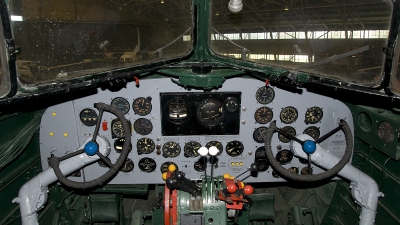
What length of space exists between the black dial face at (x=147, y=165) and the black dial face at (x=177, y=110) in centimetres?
57

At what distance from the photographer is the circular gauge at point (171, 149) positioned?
11.7 ft

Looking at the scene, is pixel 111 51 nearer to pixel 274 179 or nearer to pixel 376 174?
pixel 274 179

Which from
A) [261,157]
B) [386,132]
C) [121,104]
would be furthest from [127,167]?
[386,132]

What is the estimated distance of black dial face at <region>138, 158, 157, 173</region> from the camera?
3619 mm

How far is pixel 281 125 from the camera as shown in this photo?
351 cm

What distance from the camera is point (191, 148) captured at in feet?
11.8

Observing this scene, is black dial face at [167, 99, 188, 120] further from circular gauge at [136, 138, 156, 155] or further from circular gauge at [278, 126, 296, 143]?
circular gauge at [278, 126, 296, 143]

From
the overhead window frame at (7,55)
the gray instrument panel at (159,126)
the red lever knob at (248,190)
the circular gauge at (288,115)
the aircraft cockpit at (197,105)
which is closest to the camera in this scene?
the overhead window frame at (7,55)

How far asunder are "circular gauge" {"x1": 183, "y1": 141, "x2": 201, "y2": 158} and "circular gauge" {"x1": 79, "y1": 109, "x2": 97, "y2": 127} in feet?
3.29

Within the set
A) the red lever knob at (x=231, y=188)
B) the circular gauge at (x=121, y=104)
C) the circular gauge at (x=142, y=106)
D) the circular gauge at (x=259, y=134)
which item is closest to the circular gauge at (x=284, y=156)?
the circular gauge at (x=259, y=134)

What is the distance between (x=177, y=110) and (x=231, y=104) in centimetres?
57

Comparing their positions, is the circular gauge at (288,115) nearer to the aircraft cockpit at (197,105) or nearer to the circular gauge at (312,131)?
the aircraft cockpit at (197,105)

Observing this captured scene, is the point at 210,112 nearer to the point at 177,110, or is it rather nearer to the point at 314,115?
the point at 177,110

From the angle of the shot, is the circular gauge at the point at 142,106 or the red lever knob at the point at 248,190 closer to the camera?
the red lever knob at the point at 248,190
